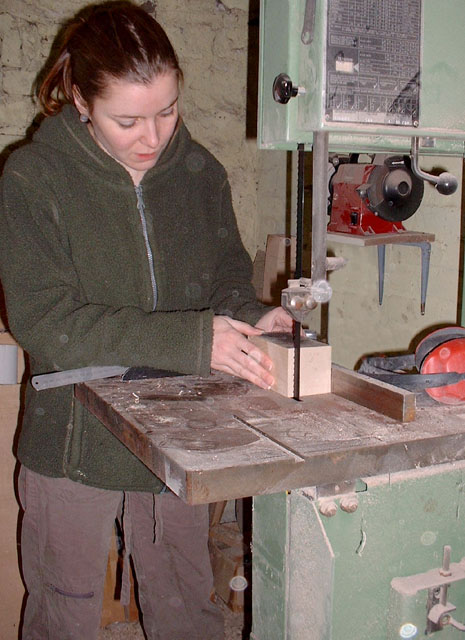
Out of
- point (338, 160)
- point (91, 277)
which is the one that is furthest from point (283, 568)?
point (338, 160)

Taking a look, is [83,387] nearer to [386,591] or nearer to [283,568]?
[283,568]

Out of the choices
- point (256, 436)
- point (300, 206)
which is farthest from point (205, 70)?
point (256, 436)

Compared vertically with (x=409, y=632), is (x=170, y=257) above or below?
above

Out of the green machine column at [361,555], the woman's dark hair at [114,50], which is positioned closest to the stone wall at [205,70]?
the woman's dark hair at [114,50]

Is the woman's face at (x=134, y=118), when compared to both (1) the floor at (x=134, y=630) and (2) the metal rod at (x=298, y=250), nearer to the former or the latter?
(2) the metal rod at (x=298, y=250)

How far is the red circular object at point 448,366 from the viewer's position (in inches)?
43.9

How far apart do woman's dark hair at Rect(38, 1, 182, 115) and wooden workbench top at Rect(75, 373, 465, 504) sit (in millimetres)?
550

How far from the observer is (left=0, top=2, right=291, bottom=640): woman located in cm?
114

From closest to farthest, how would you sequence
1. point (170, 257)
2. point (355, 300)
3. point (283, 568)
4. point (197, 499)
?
point (197, 499) < point (283, 568) < point (170, 257) < point (355, 300)

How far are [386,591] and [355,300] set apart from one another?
1464 mm

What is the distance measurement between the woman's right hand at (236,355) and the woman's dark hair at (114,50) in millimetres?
464

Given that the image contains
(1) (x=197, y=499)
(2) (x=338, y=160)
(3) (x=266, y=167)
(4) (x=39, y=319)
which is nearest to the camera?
(1) (x=197, y=499)

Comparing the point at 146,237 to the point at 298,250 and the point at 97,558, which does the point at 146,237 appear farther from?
the point at 97,558

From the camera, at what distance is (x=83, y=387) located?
1.19 m
